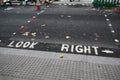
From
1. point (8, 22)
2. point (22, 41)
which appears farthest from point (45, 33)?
point (8, 22)

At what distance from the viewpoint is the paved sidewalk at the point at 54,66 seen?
5.16 metres

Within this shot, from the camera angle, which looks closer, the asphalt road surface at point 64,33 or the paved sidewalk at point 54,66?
the paved sidewalk at point 54,66

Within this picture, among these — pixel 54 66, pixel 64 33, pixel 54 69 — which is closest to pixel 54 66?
pixel 54 66

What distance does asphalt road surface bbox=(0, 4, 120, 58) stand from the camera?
286 inches

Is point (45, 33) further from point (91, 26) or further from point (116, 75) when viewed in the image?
point (116, 75)

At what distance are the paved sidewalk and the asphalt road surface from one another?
539 millimetres

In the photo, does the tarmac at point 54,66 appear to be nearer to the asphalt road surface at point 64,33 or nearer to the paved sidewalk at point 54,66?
the paved sidewalk at point 54,66

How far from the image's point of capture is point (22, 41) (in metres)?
8.02

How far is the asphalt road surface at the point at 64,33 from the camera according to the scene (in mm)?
7264

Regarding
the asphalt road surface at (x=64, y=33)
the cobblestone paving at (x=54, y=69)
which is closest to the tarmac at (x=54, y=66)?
the cobblestone paving at (x=54, y=69)

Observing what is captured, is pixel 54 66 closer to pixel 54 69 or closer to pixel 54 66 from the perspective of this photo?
pixel 54 66

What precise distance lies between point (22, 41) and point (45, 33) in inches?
52.6

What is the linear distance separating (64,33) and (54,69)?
3.60 m

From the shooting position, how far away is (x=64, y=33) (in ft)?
29.4
